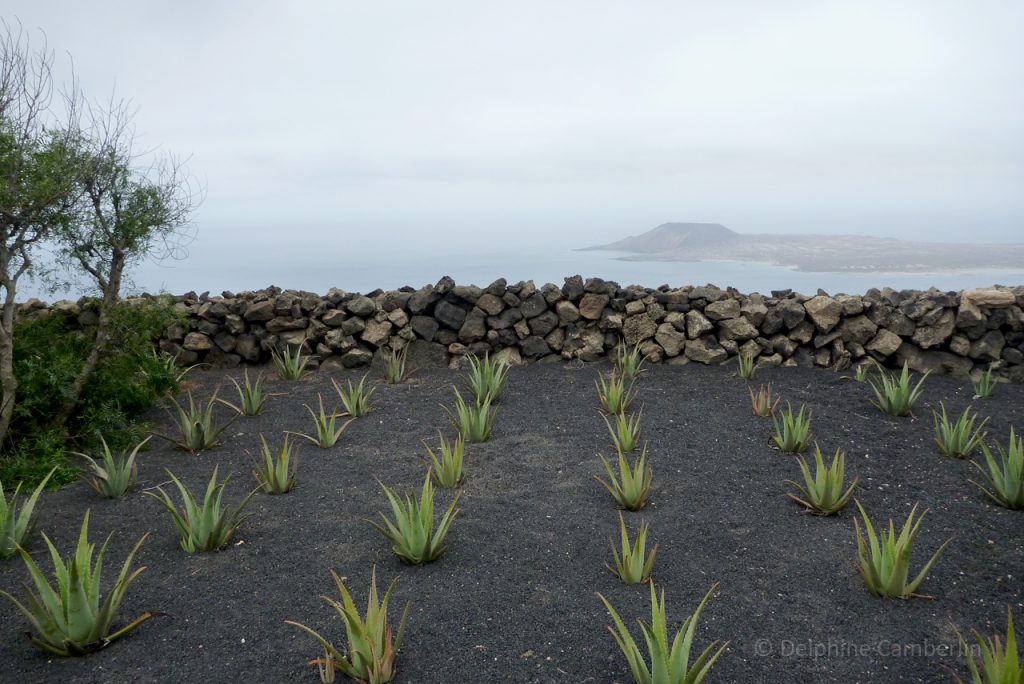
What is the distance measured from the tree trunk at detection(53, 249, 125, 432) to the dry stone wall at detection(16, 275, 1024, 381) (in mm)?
1087

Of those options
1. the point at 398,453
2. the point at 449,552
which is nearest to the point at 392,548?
the point at 449,552

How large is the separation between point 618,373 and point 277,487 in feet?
11.0

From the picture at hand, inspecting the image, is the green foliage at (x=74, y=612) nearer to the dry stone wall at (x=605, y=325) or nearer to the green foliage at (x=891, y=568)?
the green foliage at (x=891, y=568)

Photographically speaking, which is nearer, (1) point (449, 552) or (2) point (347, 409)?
(1) point (449, 552)

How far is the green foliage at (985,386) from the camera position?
5996mm

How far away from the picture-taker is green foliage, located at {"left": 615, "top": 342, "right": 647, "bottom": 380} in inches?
254

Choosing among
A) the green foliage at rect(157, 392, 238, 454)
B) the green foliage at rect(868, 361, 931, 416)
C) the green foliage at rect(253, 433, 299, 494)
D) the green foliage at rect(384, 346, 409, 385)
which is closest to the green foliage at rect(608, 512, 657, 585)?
the green foliage at rect(253, 433, 299, 494)

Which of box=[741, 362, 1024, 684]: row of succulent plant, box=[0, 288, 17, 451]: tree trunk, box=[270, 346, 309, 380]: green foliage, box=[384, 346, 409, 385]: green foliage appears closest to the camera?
box=[741, 362, 1024, 684]: row of succulent plant

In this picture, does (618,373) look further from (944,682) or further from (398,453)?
(944,682)

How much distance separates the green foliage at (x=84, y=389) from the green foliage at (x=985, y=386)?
268 inches

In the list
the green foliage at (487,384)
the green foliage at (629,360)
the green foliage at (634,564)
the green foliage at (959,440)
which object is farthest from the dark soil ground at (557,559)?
the green foliage at (629,360)

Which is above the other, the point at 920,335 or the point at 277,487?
the point at 920,335

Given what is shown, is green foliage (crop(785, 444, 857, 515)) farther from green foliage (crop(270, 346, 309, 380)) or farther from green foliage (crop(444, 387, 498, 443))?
green foliage (crop(270, 346, 309, 380))

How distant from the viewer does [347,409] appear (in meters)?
5.89
